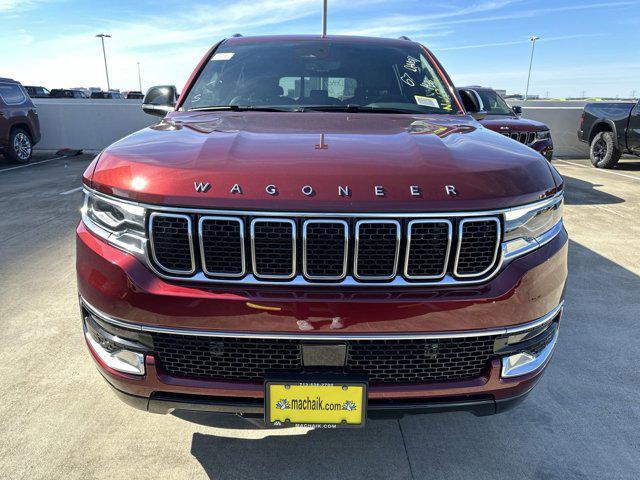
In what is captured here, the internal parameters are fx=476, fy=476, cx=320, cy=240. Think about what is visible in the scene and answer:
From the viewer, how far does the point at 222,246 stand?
5.33ft

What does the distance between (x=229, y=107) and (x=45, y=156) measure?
1259 centimetres

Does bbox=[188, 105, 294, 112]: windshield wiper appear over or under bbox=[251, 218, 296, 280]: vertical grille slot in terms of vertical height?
over

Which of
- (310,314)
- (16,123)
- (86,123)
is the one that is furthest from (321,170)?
(86,123)

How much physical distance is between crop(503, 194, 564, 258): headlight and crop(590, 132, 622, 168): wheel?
1042cm

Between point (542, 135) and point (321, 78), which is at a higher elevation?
point (321, 78)

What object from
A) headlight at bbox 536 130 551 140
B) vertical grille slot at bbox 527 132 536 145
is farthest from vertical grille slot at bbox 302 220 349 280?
headlight at bbox 536 130 551 140

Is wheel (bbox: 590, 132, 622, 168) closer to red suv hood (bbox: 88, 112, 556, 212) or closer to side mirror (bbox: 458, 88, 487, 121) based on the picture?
side mirror (bbox: 458, 88, 487, 121)

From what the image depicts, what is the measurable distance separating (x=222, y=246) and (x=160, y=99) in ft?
6.57

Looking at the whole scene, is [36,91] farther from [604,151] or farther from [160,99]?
[160,99]

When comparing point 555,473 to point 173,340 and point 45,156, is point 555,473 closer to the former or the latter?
point 173,340

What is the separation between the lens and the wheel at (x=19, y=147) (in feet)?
35.7

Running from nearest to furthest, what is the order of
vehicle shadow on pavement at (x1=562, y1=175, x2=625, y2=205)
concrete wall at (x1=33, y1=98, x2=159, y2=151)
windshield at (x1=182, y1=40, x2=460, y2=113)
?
windshield at (x1=182, y1=40, x2=460, y2=113)
vehicle shadow on pavement at (x1=562, y1=175, x2=625, y2=205)
concrete wall at (x1=33, y1=98, x2=159, y2=151)

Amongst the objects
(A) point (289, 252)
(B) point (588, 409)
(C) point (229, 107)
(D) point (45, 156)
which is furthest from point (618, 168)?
(D) point (45, 156)

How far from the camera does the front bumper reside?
161cm
